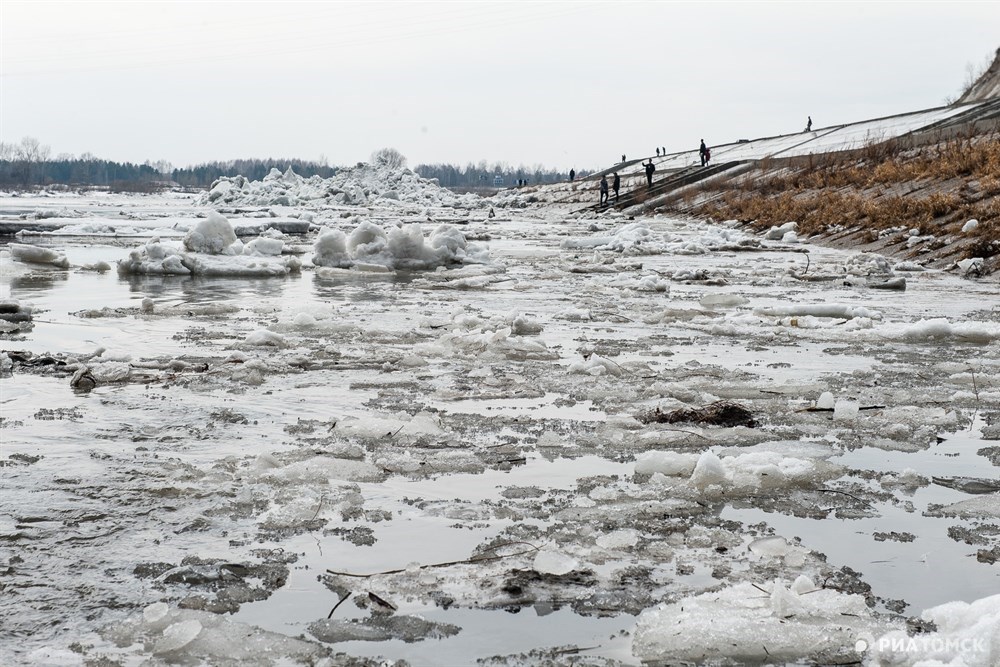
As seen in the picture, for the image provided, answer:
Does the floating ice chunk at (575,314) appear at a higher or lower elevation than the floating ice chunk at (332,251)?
lower

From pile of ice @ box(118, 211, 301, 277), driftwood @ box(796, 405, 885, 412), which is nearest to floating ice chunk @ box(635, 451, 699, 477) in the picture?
driftwood @ box(796, 405, 885, 412)

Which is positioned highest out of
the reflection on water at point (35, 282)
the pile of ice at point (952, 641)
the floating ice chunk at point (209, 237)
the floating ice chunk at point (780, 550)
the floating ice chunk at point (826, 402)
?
the floating ice chunk at point (209, 237)

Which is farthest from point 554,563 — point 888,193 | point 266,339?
point 888,193

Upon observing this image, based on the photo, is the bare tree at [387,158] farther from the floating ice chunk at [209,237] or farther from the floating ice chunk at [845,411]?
the floating ice chunk at [845,411]

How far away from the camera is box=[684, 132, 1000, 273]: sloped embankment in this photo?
13.5m

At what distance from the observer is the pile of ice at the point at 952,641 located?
2086 mm

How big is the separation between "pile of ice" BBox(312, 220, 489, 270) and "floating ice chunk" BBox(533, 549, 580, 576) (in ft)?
35.7

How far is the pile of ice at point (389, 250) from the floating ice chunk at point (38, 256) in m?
3.35

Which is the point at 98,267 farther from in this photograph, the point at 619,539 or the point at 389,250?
the point at 619,539

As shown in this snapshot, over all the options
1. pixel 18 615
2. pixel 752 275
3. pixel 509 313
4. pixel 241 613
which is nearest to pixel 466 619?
pixel 241 613

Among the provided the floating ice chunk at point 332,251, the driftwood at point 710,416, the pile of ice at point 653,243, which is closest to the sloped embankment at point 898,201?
the pile of ice at point 653,243

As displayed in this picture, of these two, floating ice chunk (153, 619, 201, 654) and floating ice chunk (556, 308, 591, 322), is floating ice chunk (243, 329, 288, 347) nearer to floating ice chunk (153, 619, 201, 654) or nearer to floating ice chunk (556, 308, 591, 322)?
floating ice chunk (556, 308, 591, 322)

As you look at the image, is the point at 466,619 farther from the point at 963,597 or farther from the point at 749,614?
the point at 963,597

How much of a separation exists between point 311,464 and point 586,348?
330 centimetres
